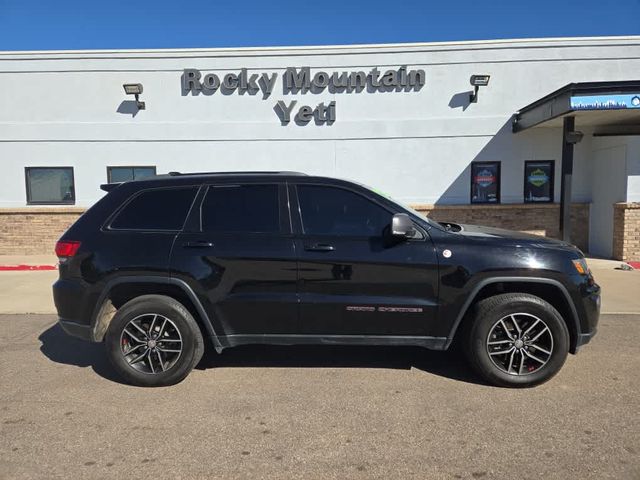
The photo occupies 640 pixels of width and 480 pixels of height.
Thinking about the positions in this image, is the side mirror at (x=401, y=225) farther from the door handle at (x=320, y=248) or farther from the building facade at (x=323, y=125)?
the building facade at (x=323, y=125)

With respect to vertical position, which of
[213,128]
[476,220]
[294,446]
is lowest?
[294,446]

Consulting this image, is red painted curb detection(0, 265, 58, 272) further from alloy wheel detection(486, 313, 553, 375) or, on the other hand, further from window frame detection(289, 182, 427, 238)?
alloy wheel detection(486, 313, 553, 375)

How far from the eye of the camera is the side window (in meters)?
4.22

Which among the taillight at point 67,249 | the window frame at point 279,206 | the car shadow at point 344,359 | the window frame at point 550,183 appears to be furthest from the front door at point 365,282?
the window frame at point 550,183

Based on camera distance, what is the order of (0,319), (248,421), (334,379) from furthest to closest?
1. (0,319)
2. (334,379)
3. (248,421)

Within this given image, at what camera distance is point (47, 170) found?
512 inches

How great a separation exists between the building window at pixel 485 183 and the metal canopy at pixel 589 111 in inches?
42.8

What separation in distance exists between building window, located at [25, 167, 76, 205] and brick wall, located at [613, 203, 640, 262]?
527 inches

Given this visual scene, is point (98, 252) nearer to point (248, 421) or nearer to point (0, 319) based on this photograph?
point (248, 421)

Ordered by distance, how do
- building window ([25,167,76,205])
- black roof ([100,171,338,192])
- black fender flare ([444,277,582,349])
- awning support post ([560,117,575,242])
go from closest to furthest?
1. black fender flare ([444,277,582,349])
2. black roof ([100,171,338,192])
3. awning support post ([560,117,575,242])
4. building window ([25,167,76,205])

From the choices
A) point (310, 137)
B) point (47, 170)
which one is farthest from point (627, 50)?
point (47, 170)

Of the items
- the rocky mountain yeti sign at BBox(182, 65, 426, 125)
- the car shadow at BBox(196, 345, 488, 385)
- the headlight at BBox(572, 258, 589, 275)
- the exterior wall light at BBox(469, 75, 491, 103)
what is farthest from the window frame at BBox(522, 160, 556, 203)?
the headlight at BBox(572, 258, 589, 275)

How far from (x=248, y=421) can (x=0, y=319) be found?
4.93 meters

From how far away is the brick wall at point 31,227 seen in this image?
12.8 meters
